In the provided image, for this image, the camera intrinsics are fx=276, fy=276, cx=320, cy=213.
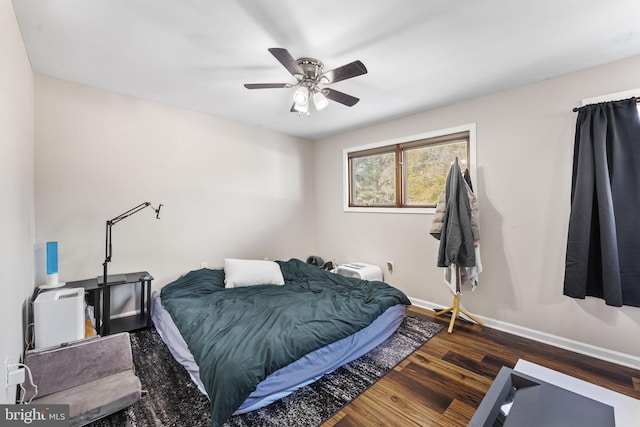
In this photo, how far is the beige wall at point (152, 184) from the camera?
2564 mm

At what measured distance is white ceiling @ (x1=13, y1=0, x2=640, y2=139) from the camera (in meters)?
1.65

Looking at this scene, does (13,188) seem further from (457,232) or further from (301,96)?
(457,232)

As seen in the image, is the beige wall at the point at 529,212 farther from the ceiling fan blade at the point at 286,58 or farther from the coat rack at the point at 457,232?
the ceiling fan blade at the point at 286,58

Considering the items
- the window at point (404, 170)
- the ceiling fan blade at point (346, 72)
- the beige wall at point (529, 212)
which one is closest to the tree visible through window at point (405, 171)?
the window at point (404, 170)

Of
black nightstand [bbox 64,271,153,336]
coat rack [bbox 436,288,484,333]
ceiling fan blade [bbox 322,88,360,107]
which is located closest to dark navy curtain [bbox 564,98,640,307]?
coat rack [bbox 436,288,484,333]

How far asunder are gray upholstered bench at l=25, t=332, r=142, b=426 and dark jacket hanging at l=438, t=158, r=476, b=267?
2715 mm

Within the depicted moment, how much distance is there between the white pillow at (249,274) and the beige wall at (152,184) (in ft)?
1.67

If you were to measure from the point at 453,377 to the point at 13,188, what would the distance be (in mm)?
3163

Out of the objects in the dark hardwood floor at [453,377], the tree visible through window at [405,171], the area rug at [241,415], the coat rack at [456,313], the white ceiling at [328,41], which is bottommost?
the dark hardwood floor at [453,377]

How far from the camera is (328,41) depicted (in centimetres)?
196

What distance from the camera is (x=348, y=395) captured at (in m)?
1.88

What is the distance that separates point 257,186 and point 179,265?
1482mm

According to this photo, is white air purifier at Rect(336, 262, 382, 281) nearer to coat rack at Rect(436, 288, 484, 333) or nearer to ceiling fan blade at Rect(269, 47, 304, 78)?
coat rack at Rect(436, 288, 484, 333)

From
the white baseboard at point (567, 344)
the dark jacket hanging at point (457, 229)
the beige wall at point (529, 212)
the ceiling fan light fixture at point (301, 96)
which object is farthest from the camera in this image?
the dark jacket hanging at point (457, 229)
